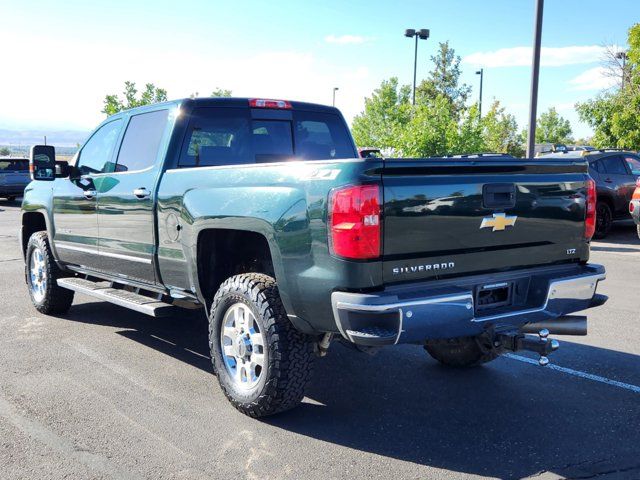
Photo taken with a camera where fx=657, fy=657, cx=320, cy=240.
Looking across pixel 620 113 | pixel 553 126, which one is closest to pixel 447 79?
pixel 553 126

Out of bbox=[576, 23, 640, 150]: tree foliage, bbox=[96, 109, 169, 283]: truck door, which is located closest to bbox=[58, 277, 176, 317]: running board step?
bbox=[96, 109, 169, 283]: truck door

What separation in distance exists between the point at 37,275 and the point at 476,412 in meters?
4.95

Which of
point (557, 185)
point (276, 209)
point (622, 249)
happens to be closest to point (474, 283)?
point (557, 185)

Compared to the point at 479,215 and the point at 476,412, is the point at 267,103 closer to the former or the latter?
the point at 479,215

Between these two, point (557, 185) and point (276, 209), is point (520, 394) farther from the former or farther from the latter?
point (276, 209)

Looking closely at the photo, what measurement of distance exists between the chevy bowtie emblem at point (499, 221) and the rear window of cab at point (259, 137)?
211 centimetres

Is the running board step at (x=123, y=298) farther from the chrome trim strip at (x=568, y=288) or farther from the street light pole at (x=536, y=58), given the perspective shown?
the street light pole at (x=536, y=58)

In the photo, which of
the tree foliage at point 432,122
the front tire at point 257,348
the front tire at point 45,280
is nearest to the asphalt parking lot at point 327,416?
the front tire at point 257,348

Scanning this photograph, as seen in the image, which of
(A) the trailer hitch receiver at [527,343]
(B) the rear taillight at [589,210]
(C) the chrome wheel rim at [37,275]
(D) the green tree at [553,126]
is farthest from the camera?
(D) the green tree at [553,126]

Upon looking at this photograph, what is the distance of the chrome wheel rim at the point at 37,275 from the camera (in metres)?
6.81

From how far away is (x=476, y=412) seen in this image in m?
4.20

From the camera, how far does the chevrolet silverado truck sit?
11.2 ft

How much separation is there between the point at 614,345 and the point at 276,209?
3.56 meters

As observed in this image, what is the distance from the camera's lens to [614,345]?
5.68m
